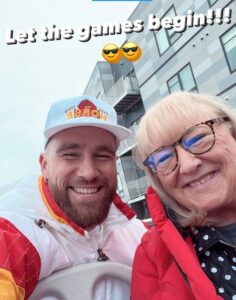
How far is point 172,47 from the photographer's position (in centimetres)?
1104

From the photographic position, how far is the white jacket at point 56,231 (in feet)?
4.82

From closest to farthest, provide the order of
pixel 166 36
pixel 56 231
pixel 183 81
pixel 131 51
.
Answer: pixel 56 231, pixel 183 81, pixel 166 36, pixel 131 51

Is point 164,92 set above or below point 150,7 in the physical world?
below

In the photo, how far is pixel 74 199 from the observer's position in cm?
173

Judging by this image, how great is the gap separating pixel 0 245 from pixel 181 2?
10.6 metres

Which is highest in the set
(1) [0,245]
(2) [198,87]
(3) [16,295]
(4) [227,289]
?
(2) [198,87]

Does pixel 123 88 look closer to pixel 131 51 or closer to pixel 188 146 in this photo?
pixel 131 51

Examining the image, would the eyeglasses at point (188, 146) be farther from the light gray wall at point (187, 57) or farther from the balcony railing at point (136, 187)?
the balcony railing at point (136, 187)

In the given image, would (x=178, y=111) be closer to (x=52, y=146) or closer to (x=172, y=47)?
(x=52, y=146)

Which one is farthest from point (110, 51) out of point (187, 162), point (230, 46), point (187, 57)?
point (187, 162)

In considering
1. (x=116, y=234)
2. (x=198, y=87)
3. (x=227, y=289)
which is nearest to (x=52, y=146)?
(x=116, y=234)

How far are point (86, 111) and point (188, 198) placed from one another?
722 mm

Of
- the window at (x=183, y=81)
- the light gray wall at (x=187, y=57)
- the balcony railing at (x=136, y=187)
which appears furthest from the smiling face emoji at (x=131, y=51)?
the balcony railing at (x=136, y=187)

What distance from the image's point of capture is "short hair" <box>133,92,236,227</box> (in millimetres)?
1485
